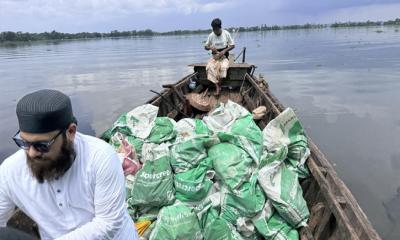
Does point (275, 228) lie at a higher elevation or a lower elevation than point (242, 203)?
lower

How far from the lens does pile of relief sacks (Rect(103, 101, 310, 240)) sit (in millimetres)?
2736

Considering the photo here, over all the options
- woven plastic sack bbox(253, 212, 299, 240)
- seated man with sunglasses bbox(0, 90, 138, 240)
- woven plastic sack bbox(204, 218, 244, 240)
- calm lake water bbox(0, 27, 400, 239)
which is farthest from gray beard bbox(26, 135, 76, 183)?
calm lake water bbox(0, 27, 400, 239)

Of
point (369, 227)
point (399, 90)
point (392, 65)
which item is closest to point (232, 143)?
point (369, 227)

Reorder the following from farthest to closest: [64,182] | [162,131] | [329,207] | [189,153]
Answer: [162,131] < [189,153] < [329,207] < [64,182]

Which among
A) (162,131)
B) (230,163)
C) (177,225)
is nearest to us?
(177,225)

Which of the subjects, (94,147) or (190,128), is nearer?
(94,147)

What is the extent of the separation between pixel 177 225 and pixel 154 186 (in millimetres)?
460

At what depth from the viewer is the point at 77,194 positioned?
5.39ft

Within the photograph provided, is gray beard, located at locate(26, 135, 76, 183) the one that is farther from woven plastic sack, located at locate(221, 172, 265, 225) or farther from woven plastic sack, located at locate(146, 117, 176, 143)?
woven plastic sack, located at locate(146, 117, 176, 143)

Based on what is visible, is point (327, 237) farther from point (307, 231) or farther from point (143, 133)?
point (143, 133)

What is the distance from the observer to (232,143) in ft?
11.5

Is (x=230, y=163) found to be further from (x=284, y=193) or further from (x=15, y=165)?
(x=15, y=165)

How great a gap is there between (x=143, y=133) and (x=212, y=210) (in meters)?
1.59

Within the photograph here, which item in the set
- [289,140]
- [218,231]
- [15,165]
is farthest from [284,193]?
[15,165]
